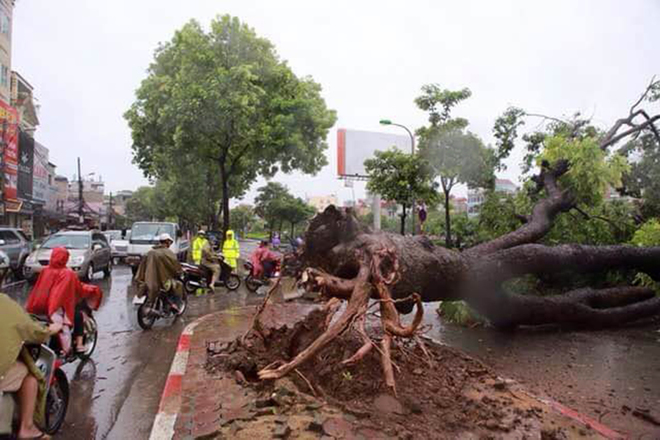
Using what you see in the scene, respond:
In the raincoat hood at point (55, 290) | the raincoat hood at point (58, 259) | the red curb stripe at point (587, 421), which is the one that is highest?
the raincoat hood at point (58, 259)

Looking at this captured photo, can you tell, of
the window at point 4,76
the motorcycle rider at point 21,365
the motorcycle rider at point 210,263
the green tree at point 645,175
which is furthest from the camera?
the window at point 4,76

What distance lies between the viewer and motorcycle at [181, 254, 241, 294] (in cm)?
1110

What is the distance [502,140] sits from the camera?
1446 centimetres

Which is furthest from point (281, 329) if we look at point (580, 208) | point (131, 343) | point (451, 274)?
point (580, 208)

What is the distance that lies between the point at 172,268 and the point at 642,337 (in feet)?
25.4

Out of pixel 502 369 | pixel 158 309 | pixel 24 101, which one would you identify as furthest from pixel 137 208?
pixel 502 369

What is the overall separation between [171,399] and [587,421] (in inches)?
142

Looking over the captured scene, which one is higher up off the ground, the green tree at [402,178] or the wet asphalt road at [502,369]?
the green tree at [402,178]

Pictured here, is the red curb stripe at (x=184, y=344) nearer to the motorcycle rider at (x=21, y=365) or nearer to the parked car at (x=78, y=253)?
the motorcycle rider at (x=21, y=365)

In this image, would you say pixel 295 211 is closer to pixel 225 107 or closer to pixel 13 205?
pixel 13 205

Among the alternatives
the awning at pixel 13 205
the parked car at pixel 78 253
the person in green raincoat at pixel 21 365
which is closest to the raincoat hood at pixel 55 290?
the person in green raincoat at pixel 21 365

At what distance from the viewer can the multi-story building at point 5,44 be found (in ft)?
80.1

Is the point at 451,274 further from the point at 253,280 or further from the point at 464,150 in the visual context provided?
the point at 464,150

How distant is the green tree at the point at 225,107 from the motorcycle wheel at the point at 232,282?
6261 millimetres
